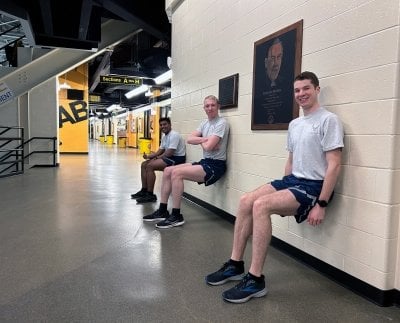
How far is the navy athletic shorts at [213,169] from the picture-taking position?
11.9ft

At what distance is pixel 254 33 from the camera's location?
10.5 feet

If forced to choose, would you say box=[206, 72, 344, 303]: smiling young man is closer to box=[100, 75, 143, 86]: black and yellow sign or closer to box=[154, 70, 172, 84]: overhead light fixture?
box=[154, 70, 172, 84]: overhead light fixture

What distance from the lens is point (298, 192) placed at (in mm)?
2131

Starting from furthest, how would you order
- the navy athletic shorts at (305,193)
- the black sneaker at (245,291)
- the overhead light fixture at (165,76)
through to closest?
the overhead light fixture at (165,76) < the navy athletic shorts at (305,193) < the black sneaker at (245,291)

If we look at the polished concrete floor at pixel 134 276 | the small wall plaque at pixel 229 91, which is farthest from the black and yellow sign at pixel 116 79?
the small wall plaque at pixel 229 91

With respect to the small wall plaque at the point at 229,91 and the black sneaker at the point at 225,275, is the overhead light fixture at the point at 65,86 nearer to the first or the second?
the small wall plaque at the point at 229,91

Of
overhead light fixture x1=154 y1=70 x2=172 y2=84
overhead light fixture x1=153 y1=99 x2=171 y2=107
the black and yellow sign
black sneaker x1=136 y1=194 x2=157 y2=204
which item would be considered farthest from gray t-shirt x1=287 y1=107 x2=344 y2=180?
overhead light fixture x1=153 y1=99 x2=171 y2=107

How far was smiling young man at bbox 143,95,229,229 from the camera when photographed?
140 inches

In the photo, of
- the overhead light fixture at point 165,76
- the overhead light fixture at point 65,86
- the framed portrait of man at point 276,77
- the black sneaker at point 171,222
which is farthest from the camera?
the overhead light fixture at point 65,86

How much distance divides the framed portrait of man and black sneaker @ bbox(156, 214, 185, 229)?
1.27m

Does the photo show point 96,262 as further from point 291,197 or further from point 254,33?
point 254,33

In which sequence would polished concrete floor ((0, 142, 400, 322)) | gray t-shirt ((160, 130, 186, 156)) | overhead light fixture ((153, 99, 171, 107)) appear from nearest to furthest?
polished concrete floor ((0, 142, 400, 322)) < gray t-shirt ((160, 130, 186, 156)) < overhead light fixture ((153, 99, 171, 107))

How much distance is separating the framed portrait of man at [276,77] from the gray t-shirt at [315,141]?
397 mm

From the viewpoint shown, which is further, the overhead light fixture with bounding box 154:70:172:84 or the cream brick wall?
the overhead light fixture with bounding box 154:70:172:84
